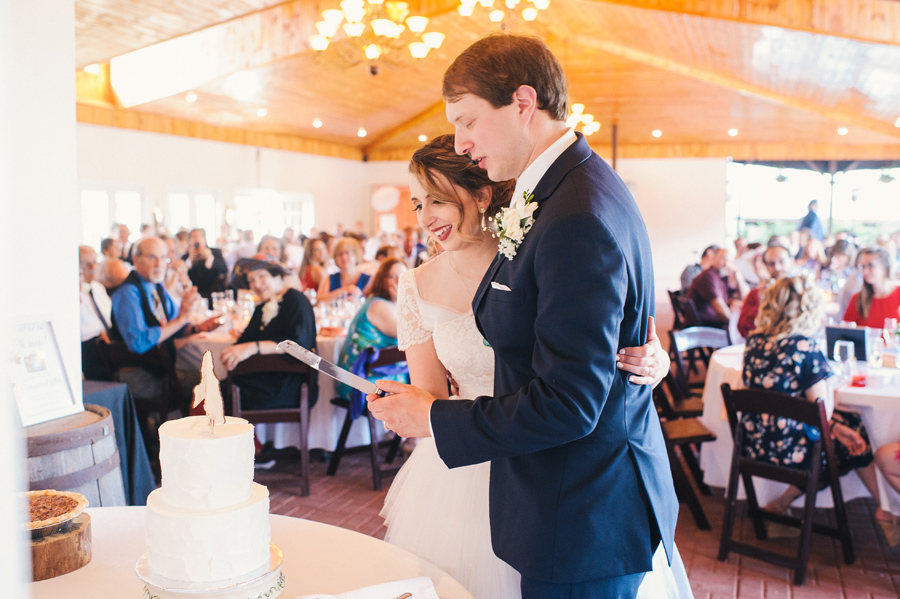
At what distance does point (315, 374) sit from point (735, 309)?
179 inches

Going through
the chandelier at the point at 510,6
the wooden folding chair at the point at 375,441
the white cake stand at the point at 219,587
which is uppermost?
the chandelier at the point at 510,6

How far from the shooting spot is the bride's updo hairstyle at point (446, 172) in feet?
5.67

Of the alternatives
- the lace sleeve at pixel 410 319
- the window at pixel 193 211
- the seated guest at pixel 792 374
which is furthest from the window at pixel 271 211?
the lace sleeve at pixel 410 319

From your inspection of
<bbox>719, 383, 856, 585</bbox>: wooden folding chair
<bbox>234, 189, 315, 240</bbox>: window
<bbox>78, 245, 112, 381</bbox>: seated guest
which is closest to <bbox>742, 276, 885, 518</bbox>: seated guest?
<bbox>719, 383, 856, 585</bbox>: wooden folding chair

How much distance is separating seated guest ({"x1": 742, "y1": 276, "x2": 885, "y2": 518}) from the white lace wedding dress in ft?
5.83

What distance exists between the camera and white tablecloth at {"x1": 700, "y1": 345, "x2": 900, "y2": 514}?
3.33 metres

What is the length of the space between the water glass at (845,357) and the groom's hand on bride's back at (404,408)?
10.1 ft

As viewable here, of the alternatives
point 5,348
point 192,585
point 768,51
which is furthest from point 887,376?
point 768,51

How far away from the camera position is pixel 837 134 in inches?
629

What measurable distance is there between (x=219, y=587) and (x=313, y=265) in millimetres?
6663

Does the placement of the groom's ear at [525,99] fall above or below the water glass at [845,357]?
above

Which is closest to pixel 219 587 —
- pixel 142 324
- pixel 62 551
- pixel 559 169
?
pixel 62 551

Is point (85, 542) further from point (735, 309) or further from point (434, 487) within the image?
point (735, 309)

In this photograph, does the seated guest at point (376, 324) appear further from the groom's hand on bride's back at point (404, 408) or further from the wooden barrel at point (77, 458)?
the groom's hand on bride's back at point (404, 408)
